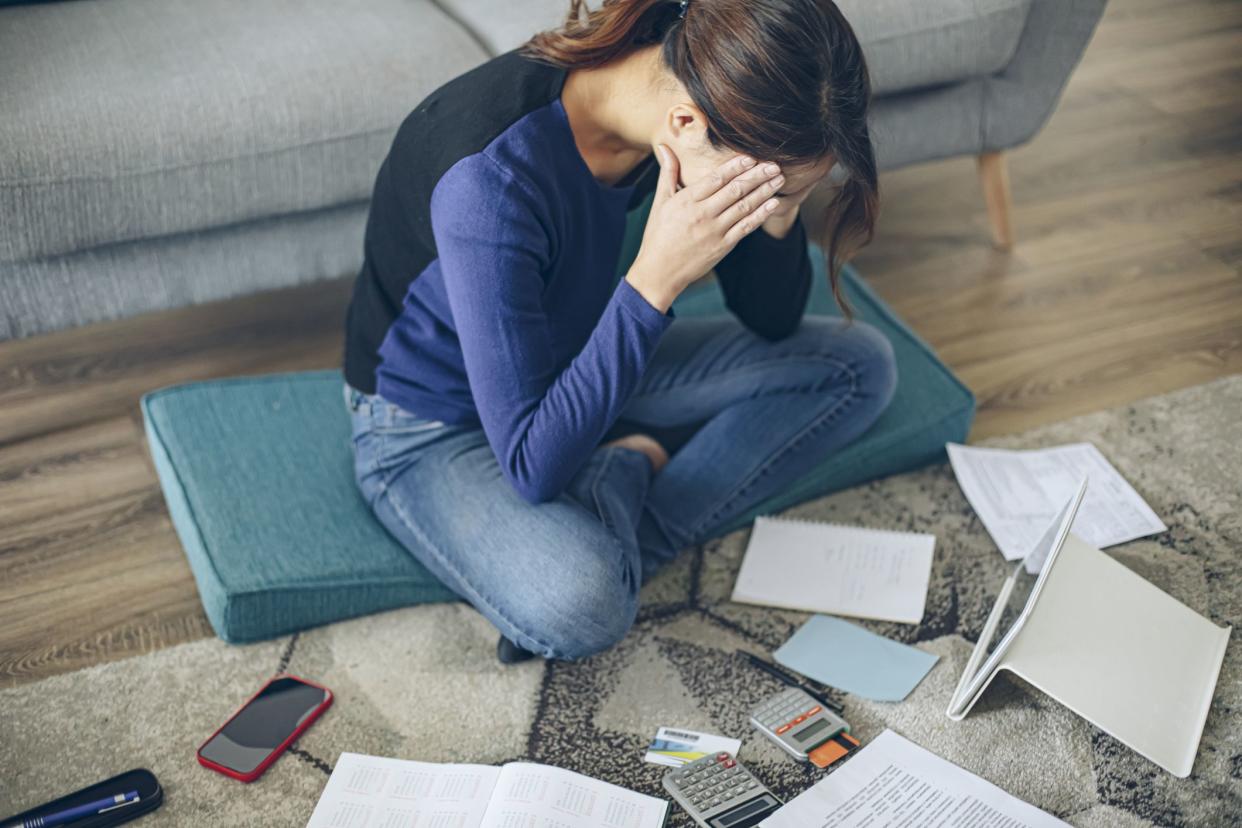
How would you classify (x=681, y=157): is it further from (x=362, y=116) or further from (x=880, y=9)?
(x=880, y=9)

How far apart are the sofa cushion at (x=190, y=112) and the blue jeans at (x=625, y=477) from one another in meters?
0.40

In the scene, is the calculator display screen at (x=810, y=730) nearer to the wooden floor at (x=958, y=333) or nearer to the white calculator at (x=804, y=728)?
the white calculator at (x=804, y=728)

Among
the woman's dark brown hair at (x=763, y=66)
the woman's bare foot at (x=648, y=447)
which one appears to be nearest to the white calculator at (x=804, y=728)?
the woman's bare foot at (x=648, y=447)

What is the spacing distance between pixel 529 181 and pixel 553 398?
0.23m

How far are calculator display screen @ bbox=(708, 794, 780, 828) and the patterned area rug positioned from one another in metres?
0.04

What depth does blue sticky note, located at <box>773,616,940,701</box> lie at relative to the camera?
1.43 m

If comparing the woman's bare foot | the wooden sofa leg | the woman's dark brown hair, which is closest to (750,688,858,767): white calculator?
the woman's bare foot

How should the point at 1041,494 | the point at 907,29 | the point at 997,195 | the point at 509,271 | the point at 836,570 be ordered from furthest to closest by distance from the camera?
1. the point at 997,195
2. the point at 907,29
3. the point at 1041,494
4. the point at 836,570
5. the point at 509,271

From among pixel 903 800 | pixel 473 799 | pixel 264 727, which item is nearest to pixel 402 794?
pixel 473 799

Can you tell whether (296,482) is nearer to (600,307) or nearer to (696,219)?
Answer: (600,307)

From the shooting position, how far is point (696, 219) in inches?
47.9

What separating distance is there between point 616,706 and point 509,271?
0.52 meters

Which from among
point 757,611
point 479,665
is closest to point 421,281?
point 479,665

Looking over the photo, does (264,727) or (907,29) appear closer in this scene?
(264,727)
